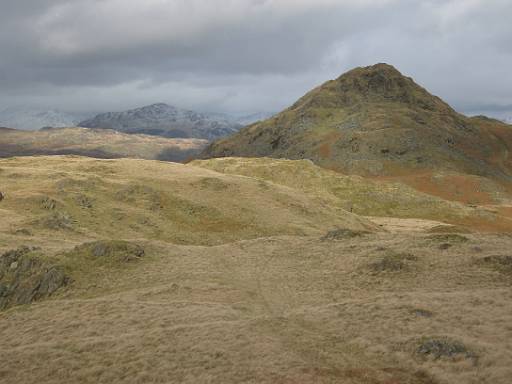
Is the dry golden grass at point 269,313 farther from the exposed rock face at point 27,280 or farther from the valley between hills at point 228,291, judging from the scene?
the exposed rock face at point 27,280

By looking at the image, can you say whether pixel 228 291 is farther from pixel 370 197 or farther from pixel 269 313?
pixel 370 197

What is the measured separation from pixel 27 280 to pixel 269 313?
20.3 meters

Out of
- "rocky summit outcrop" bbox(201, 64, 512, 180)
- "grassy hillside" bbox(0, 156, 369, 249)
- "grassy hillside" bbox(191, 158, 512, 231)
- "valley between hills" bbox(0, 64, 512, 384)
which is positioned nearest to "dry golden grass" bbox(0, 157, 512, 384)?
"valley between hills" bbox(0, 64, 512, 384)

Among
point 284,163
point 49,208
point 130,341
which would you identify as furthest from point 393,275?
point 284,163

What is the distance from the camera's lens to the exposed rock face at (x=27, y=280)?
36938 mm

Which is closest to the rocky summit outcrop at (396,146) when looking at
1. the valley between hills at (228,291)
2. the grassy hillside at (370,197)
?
the grassy hillside at (370,197)

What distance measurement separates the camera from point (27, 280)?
38.1 meters

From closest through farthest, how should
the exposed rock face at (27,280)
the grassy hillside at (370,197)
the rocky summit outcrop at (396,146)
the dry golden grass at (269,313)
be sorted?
the dry golden grass at (269,313), the exposed rock face at (27,280), the grassy hillside at (370,197), the rocky summit outcrop at (396,146)

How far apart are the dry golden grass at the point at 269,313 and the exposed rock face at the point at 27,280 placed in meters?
1.20

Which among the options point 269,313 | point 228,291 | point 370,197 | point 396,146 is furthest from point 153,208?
point 396,146

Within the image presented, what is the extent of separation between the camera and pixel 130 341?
2683 cm

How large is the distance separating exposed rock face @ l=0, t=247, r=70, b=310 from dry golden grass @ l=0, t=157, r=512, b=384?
1196 millimetres

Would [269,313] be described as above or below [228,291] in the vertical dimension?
above

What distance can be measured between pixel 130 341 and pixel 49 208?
43.3m
